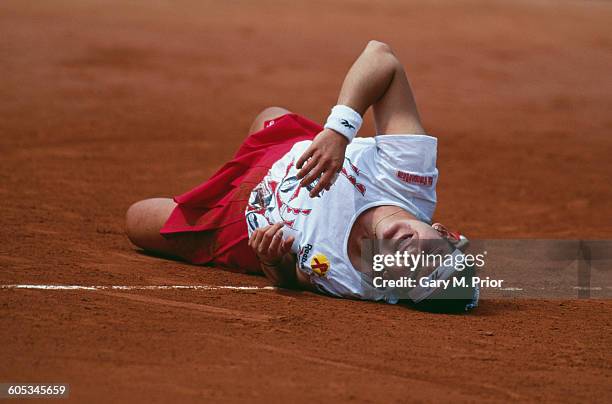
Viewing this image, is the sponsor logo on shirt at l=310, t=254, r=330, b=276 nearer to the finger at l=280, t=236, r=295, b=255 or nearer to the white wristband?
the finger at l=280, t=236, r=295, b=255

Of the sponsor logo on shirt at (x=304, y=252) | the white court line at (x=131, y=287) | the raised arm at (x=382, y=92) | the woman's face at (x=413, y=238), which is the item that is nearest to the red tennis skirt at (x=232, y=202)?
the white court line at (x=131, y=287)

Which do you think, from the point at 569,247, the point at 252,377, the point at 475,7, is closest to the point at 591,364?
the point at 252,377

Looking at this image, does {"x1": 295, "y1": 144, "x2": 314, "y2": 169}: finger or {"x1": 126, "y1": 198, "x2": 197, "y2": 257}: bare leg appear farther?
{"x1": 126, "y1": 198, "x2": 197, "y2": 257}: bare leg

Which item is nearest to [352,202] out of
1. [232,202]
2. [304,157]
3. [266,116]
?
[304,157]

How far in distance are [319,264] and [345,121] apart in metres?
0.70

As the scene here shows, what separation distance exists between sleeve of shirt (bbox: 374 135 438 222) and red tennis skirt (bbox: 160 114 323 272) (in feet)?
2.57

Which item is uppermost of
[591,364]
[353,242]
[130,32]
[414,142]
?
[130,32]

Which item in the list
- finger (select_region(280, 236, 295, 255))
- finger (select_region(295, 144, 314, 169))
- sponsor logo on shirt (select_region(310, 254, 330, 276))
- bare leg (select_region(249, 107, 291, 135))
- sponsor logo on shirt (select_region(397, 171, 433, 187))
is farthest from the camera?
bare leg (select_region(249, 107, 291, 135))

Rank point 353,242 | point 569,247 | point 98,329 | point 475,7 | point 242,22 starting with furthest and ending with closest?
point 475,7, point 242,22, point 569,247, point 353,242, point 98,329

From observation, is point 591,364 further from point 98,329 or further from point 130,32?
point 130,32

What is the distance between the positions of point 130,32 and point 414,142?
410 inches

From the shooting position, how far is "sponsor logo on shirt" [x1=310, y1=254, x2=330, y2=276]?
170 inches

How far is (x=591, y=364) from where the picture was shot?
3.83 meters

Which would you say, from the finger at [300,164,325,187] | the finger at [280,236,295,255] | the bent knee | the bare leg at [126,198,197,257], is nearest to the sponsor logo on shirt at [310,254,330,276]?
the finger at [280,236,295,255]
